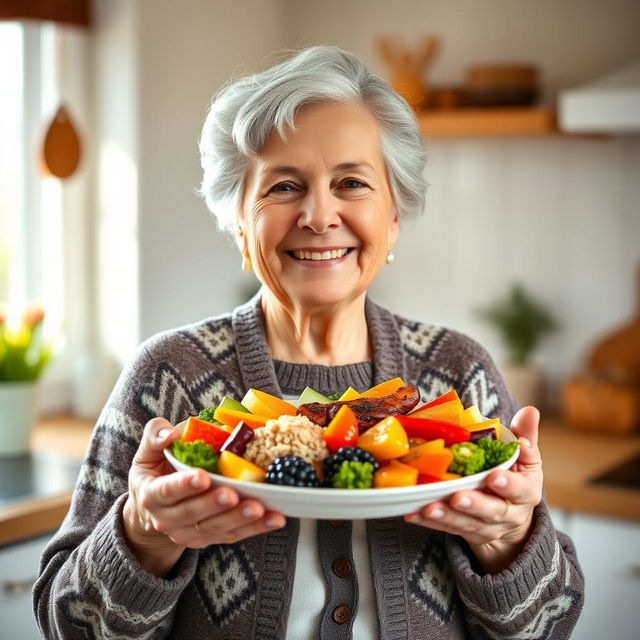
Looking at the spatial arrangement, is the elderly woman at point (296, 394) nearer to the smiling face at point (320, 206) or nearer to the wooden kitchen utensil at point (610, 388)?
the smiling face at point (320, 206)

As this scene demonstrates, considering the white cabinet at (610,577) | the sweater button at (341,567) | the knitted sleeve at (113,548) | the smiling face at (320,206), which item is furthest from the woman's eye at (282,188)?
the white cabinet at (610,577)

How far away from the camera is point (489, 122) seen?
2820 millimetres

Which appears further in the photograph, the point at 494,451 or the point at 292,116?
the point at 292,116

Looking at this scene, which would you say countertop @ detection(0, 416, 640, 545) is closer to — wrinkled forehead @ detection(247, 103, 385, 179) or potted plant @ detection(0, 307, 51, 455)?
potted plant @ detection(0, 307, 51, 455)

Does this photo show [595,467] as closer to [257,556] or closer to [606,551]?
[606,551]

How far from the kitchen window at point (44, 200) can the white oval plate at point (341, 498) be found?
6.36 feet

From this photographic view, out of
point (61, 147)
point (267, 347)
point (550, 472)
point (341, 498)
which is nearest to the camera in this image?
point (341, 498)

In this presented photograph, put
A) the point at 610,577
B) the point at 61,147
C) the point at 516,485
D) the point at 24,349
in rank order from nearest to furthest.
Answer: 1. the point at 516,485
2. the point at 610,577
3. the point at 24,349
4. the point at 61,147

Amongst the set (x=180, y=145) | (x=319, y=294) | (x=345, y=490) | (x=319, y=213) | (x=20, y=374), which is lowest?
(x=20, y=374)

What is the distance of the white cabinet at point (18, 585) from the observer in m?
2.08

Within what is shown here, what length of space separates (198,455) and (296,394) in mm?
362

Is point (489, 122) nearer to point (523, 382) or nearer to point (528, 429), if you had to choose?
point (523, 382)

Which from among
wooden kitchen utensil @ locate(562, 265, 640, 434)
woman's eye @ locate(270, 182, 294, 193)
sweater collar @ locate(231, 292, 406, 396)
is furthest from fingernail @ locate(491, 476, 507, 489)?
wooden kitchen utensil @ locate(562, 265, 640, 434)

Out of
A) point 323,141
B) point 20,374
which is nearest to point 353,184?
A: point 323,141
